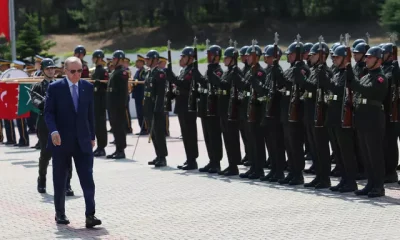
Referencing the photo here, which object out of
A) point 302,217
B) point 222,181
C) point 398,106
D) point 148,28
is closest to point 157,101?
point 222,181

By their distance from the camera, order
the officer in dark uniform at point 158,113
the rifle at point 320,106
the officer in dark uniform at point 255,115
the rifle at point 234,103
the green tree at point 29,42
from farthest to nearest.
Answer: the green tree at point 29,42 → the officer in dark uniform at point 158,113 → the rifle at point 234,103 → the officer in dark uniform at point 255,115 → the rifle at point 320,106

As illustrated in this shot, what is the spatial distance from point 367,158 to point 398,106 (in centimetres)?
125

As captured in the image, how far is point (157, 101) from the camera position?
15.5m

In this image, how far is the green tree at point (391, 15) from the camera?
129 ft

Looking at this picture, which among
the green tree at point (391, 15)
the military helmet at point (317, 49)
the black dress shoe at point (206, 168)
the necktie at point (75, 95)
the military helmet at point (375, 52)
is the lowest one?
the black dress shoe at point (206, 168)

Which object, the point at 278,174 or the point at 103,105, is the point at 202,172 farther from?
the point at 103,105

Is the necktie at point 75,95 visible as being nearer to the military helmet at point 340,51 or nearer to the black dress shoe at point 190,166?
the military helmet at point 340,51

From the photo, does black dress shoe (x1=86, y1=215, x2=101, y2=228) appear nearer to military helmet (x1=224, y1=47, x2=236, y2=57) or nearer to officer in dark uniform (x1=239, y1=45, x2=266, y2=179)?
officer in dark uniform (x1=239, y1=45, x2=266, y2=179)

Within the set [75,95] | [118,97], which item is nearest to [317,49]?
[75,95]

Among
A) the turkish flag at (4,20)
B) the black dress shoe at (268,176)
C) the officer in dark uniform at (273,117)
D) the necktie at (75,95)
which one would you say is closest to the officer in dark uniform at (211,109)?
the black dress shoe at (268,176)

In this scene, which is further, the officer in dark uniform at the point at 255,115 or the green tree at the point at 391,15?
the green tree at the point at 391,15

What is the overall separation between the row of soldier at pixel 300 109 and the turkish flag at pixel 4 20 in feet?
45.9

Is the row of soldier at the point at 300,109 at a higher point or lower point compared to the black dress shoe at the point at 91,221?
higher

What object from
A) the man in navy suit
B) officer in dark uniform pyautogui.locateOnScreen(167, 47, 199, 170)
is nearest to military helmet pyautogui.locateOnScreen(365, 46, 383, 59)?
the man in navy suit
